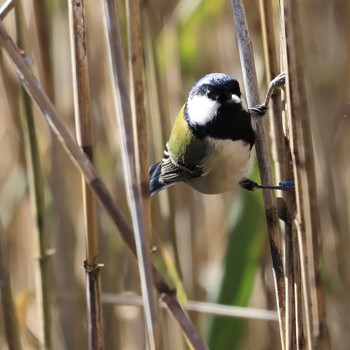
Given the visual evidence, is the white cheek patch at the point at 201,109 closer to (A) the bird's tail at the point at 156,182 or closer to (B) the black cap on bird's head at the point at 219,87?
(B) the black cap on bird's head at the point at 219,87

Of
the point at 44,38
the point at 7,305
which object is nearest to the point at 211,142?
the point at 44,38

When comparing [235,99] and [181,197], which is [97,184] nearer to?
[235,99]

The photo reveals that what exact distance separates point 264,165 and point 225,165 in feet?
0.95

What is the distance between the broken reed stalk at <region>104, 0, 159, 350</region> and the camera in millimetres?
782

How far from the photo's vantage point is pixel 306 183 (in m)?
0.81

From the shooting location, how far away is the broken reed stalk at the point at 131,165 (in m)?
0.78

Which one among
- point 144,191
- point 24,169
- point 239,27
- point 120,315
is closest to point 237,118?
point 239,27

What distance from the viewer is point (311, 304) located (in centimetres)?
82

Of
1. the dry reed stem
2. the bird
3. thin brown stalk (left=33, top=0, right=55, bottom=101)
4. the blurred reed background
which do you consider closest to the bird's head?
the bird

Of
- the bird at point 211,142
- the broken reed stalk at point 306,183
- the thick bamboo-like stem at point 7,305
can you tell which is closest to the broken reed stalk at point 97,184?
the broken reed stalk at point 306,183

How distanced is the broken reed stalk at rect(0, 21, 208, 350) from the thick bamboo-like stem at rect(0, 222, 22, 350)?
1.09ft

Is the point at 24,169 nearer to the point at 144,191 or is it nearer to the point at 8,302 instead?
the point at 8,302

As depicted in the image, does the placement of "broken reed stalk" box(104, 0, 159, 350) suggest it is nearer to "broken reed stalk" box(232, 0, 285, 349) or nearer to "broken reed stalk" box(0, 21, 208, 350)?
"broken reed stalk" box(0, 21, 208, 350)

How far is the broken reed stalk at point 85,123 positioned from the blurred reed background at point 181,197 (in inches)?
20.0
